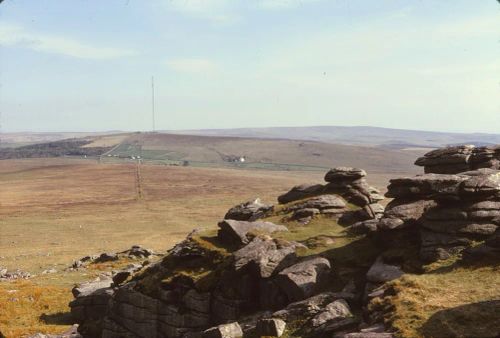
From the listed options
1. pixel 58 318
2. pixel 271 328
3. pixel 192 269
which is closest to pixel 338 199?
pixel 192 269

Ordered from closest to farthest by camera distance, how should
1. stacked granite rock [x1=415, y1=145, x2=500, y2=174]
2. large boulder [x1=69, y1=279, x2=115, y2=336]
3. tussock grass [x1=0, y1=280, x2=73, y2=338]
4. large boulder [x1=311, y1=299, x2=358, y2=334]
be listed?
large boulder [x1=311, y1=299, x2=358, y2=334]
stacked granite rock [x1=415, y1=145, x2=500, y2=174]
tussock grass [x1=0, y1=280, x2=73, y2=338]
large boulder [x1=69, y1=279, x2=115, y2=336]

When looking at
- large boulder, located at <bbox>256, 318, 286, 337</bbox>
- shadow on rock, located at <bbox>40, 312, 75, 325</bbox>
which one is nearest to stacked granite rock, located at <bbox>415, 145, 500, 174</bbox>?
large boulder, located at <bbox>256, 318, 286, 337</bbox>

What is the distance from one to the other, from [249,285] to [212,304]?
2.82 meters

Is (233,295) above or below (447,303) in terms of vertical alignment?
below

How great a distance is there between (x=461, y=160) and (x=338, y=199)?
393 inches

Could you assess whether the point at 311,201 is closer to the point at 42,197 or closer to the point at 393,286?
the point at 393,286

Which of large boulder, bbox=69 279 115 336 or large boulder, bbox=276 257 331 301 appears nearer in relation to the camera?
large boulder, bbox=276 257 331 301

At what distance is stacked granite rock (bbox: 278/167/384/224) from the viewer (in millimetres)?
37469

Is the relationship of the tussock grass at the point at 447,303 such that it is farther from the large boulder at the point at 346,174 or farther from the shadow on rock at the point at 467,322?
the large boulder at the point at 346,174

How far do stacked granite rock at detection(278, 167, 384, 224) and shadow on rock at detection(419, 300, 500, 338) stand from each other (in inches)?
665

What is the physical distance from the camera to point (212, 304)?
2952cm

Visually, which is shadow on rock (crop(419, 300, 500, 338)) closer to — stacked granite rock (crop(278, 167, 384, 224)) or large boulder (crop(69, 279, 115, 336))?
stacked granite rock (crop(278, 167, 384, 224))

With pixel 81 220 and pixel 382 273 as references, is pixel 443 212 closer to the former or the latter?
pixel 382 273

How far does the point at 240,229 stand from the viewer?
3403cm
